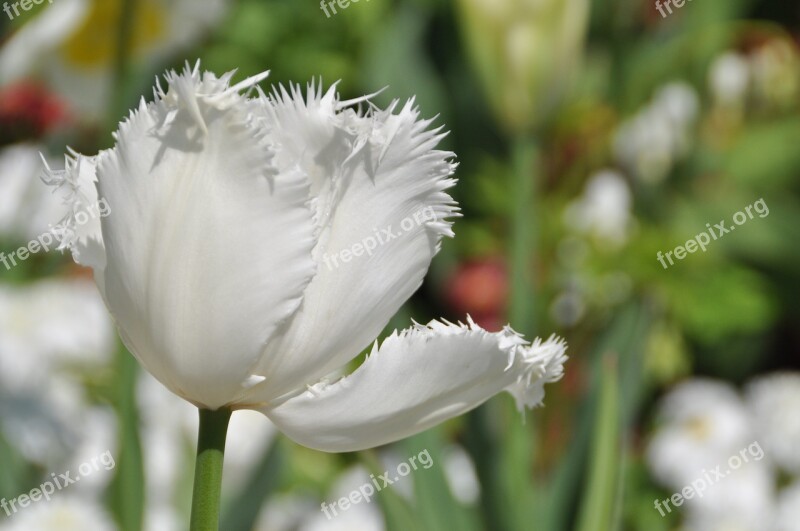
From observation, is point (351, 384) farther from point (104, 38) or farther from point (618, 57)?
point (618, 57)

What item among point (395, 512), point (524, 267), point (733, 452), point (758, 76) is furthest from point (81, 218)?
point (758, 76)

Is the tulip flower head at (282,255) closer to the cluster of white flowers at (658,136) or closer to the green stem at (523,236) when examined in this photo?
the green stem at (523,236)

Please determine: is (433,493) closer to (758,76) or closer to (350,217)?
(350,217)

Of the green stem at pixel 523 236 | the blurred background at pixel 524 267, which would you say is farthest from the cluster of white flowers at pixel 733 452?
the green stem at pixel 523 236

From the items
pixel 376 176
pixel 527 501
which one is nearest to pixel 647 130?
pixel 527 501

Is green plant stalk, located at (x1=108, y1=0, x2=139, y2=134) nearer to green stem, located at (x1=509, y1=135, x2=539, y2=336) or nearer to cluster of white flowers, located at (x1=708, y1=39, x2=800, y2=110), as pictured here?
green stem, located at (x1=509, y1=135, x2=539, y2=336)

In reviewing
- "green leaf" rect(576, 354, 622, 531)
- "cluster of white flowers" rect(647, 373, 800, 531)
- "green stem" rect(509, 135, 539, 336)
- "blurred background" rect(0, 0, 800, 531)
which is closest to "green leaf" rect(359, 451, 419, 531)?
"blurred background" rect(0, 0, 800, 531)
